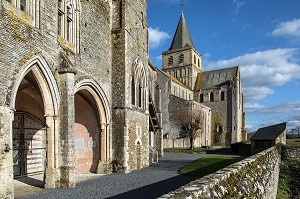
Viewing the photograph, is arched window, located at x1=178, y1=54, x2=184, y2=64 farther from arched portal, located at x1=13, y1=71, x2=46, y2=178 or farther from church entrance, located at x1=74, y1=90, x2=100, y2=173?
arched portal, located at x1=13, y1=71, x2=46, y2=178

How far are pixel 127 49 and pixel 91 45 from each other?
2.54 meters

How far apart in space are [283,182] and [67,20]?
13.2m

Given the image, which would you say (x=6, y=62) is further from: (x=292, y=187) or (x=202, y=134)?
(x=202, y=134)

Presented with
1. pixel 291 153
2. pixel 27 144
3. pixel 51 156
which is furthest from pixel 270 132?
pixel 51 156

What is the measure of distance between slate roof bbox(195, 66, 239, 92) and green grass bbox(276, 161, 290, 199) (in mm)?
37439

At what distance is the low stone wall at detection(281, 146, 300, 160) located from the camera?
18812 millimetres

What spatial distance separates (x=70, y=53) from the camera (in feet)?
37.9

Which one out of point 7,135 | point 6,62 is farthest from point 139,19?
point 7,135

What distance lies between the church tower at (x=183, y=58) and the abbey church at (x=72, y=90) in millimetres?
34970

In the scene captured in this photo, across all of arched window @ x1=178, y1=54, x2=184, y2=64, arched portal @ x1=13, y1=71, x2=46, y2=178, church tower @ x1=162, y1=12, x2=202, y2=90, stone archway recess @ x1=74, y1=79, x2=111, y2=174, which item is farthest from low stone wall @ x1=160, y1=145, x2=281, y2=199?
arched window @ x1=178, y1=54, x2=184, y2=64

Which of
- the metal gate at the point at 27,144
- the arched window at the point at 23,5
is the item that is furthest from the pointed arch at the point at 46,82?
the metal gate at the point at 27,144

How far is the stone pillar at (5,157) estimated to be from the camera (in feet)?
24.5

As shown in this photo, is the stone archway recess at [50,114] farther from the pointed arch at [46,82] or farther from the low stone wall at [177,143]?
the low stone wall at [177,143]

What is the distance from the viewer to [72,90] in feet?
35.7
